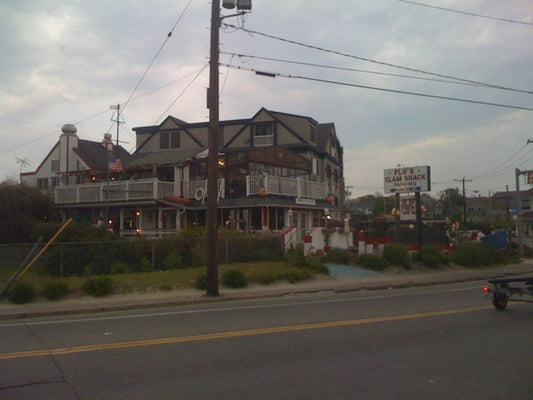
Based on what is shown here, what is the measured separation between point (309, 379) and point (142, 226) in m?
26.5

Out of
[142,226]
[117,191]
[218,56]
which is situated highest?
[218,56]

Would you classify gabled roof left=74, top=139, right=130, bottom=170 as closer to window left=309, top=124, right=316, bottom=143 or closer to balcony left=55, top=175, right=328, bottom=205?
balcony left=55, top=175, right=328, bottom=205

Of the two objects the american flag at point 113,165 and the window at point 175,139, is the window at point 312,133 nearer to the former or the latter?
the window at point 175,139

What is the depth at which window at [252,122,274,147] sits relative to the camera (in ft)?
131

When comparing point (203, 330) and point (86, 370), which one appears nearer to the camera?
point (86, 370)

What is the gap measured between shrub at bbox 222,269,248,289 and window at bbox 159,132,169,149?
2523cm

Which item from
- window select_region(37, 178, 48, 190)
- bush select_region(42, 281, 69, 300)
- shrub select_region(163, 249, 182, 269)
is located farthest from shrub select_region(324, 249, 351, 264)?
window select_region(37, 178, 48, 190)

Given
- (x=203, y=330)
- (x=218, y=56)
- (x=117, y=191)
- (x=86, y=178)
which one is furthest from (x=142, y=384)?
(x=86, y=178)

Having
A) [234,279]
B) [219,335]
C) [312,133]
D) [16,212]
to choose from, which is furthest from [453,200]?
[219,335]

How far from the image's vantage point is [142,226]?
3198 centimetres

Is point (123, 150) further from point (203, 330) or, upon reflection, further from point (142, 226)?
point (203, 330)

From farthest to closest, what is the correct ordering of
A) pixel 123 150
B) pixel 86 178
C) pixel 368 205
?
pixel 368 205
pixel 123 150
pixel 86 178

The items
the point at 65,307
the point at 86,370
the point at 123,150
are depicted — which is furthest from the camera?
the point at 123,150

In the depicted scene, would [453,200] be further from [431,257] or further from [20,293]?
[20,293]
